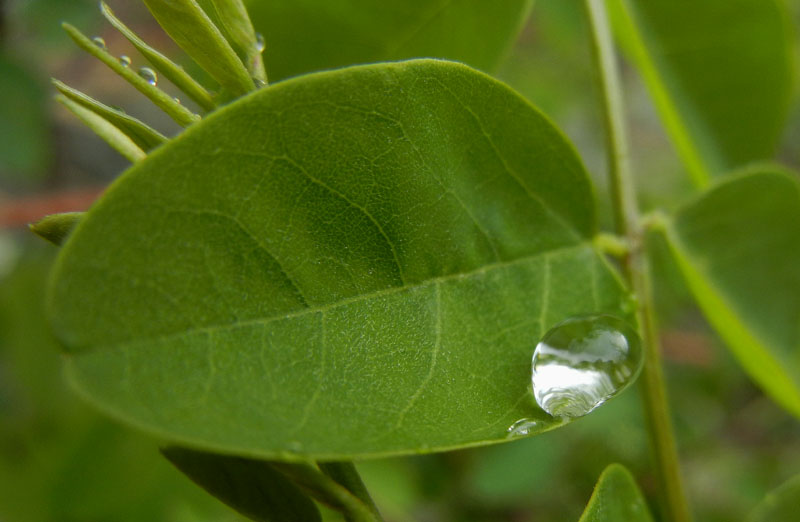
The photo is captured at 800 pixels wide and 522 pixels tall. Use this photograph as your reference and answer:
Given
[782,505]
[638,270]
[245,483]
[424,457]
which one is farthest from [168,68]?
[424,457]

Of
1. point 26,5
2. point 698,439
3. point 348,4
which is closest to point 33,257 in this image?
point 26,5

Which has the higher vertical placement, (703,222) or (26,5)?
(26,5)

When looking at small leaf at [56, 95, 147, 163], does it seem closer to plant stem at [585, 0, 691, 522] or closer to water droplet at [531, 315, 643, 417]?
water droplet at [531, 315, 643, 417]

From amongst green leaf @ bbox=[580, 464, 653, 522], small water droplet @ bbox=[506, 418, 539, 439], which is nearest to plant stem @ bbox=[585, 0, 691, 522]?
green leaf @ bbox=[580, 464, 653, 522]

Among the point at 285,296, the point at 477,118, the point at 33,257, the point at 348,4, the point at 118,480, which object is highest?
the point at 348,4

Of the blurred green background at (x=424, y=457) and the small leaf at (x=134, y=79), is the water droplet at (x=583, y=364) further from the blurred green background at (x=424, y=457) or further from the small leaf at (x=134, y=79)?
the blurred green background at (x=424, y=457)

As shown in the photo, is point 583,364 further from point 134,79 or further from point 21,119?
point 21,119

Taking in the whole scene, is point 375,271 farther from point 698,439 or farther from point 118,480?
point 698,439
